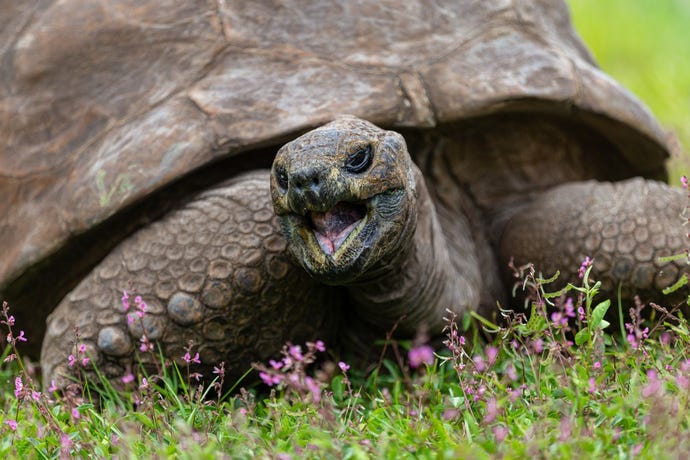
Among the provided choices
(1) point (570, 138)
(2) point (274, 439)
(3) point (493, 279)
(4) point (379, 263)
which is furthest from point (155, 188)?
(1) point (570, 138)

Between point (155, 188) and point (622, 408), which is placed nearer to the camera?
point (622, 408)

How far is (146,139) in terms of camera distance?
10.9 ft

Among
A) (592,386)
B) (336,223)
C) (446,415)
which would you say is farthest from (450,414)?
(336,223)

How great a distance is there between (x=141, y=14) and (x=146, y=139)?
61 cm

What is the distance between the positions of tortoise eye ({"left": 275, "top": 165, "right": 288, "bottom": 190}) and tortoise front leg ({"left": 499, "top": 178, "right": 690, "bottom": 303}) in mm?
1295

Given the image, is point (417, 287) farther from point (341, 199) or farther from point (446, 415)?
point (446, 415)

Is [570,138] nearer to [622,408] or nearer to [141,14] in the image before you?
[141,14]

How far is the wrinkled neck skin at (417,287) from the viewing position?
3127 millimetres

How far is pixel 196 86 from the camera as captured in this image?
3.43 m

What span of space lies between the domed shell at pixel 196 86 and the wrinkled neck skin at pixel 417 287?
380 millimetres

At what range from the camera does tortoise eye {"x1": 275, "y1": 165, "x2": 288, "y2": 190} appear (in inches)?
109

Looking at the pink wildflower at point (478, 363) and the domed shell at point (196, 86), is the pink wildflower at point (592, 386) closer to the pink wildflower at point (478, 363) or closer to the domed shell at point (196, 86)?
the pink wildflower at point (478, 363)

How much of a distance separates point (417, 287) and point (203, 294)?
64 centimetres

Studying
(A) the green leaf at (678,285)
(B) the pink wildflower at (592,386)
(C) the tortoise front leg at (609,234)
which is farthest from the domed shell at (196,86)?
(B) the pink wildflower at (592,386)
